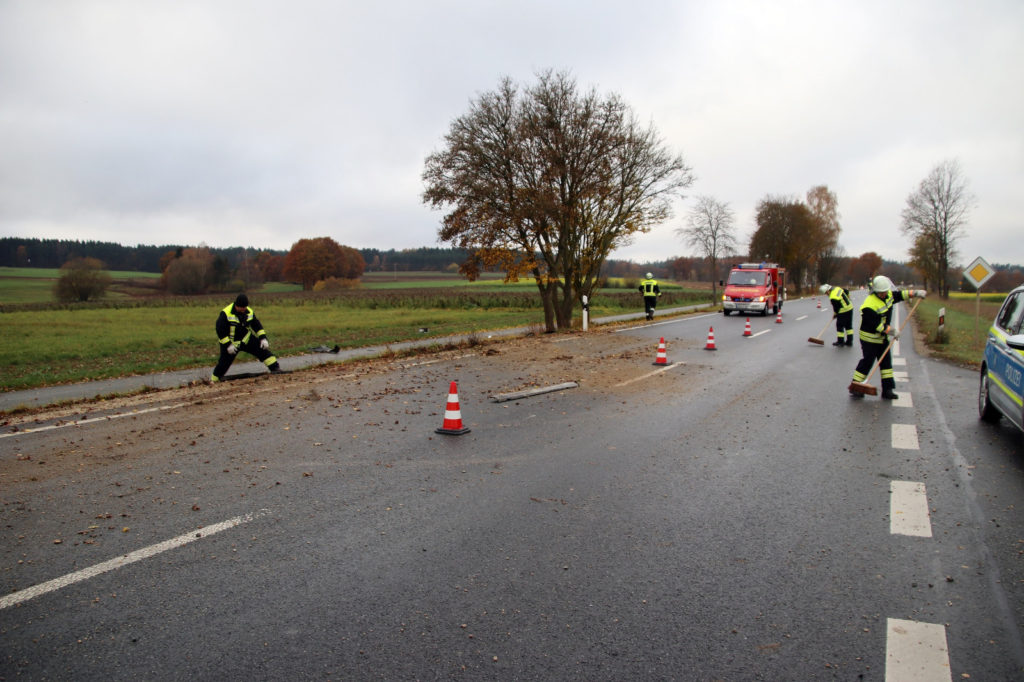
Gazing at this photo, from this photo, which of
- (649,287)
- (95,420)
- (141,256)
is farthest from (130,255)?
(95,420)

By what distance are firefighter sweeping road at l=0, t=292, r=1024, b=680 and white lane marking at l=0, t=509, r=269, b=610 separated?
0.07 feet

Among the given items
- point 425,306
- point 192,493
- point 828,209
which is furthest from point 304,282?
point 192,493

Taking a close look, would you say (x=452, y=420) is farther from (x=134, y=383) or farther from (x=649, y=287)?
(x=649, y=287)

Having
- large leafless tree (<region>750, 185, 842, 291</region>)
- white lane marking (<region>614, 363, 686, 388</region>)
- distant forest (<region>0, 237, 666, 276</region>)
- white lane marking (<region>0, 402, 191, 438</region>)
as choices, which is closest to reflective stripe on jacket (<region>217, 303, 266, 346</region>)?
white lane marking (<region>0, 402, 191, 438</region>)

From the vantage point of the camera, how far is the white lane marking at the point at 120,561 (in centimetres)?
365

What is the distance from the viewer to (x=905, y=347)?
60.3 feet

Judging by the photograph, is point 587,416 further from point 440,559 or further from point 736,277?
point 736,277

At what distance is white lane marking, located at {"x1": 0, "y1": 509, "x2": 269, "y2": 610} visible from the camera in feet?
12.0

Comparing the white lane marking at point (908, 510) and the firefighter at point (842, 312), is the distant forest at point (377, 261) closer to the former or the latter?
the firefighter at point (842, 312)

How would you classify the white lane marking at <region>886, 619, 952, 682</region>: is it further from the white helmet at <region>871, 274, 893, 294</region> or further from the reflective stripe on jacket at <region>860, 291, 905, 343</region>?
the white helmet at <region>871, 274, 893, 294</region>

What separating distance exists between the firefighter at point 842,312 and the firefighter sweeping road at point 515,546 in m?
9.63

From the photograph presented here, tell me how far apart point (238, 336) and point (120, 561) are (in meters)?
9.22

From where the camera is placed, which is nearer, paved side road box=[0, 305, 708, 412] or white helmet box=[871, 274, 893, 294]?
white helmet box=[871, 274, 893, 294]

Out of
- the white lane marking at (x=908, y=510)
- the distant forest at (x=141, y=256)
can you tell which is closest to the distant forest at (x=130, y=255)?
the distant forest at (x=141, y=256)
